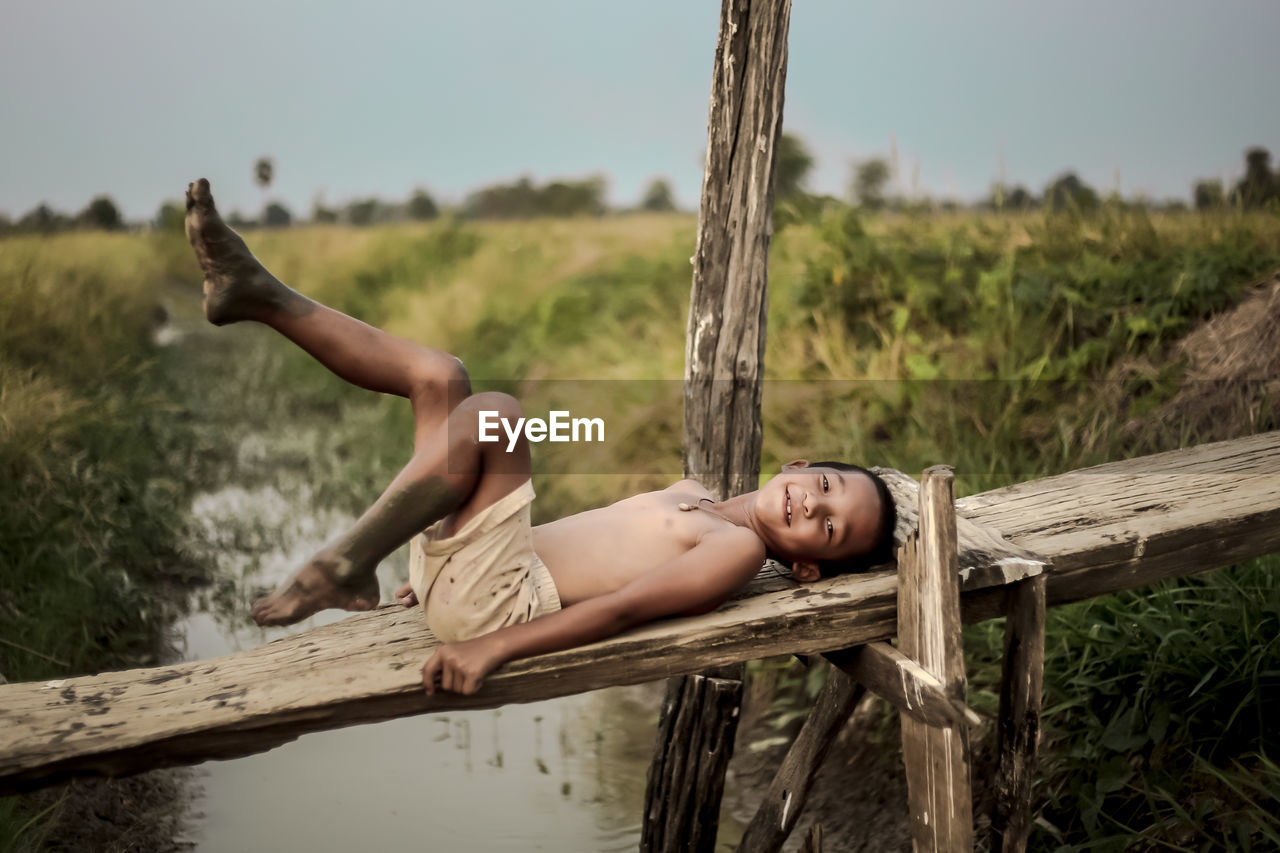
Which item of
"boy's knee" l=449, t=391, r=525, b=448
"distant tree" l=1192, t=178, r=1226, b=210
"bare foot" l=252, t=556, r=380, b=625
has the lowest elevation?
"bare foot" l=252, t=556, r=380, b=625

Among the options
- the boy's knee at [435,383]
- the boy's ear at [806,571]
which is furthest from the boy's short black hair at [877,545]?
the boy's knee at [435,383]

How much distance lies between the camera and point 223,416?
Answer: 9867mm

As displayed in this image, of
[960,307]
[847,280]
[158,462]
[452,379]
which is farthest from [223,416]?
[452,379]

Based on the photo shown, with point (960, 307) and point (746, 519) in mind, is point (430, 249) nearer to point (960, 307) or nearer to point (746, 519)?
point (960, 307)

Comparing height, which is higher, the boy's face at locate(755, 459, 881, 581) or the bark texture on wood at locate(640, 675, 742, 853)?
the boy's face at locate(755, 459, 881, 581)

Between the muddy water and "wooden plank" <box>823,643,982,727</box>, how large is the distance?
1.64 meters

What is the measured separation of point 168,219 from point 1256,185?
717 inches

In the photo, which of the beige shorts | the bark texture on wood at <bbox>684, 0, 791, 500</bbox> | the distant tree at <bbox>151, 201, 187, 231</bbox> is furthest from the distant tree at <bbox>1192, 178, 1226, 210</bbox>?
the distant tree at <bbox>151, 201, 187, 231</bbox>

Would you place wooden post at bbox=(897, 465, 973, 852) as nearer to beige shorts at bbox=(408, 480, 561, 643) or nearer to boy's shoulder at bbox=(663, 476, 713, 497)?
boy's shoulder at bbox=(663, 476, 713, 497)

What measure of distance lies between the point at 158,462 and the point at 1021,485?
634cm

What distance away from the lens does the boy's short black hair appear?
2748 millimetres

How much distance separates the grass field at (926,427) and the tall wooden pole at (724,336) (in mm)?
1133

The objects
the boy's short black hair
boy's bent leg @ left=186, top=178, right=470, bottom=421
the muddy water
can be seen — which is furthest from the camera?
the muddy water

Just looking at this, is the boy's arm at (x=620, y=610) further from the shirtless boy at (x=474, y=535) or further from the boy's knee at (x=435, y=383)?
the boy's knee at (x=435, y=383)
